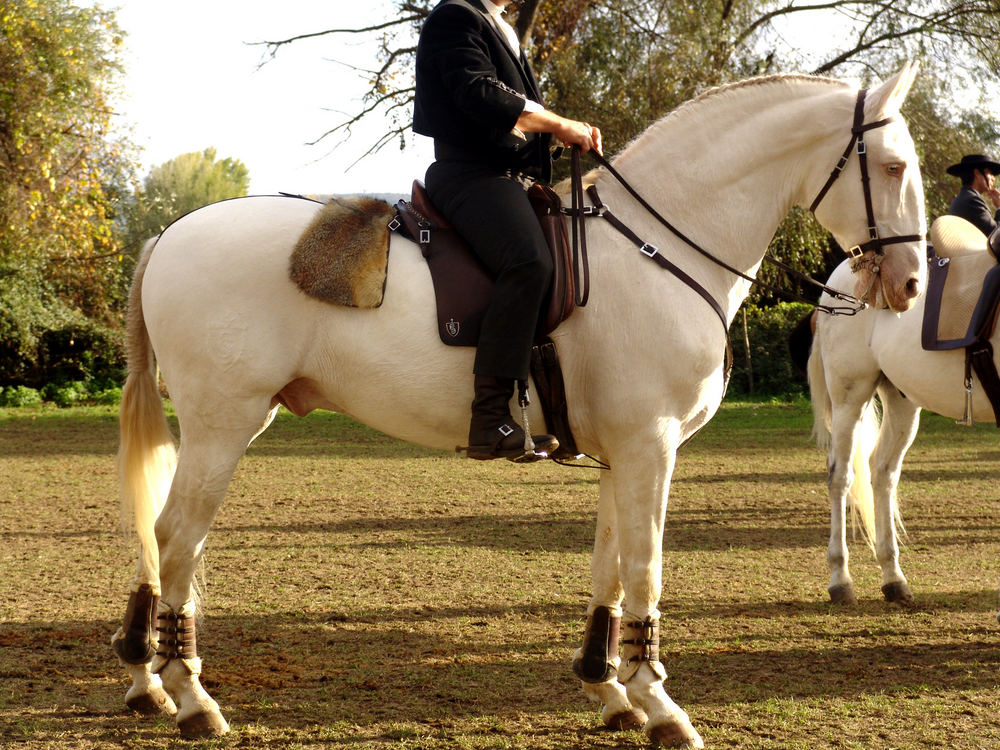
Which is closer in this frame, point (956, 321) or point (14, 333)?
point (956, 321)

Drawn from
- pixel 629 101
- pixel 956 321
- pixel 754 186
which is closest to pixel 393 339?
pixel 754 186

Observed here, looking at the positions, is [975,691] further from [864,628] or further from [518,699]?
[518,699]

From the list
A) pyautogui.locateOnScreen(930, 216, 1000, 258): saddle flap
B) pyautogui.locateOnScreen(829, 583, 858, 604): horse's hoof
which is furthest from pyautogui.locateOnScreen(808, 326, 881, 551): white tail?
pyautogui.locateOnScreen(930, 216, 1000, 258): saddle flap

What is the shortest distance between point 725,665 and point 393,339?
2.51 m

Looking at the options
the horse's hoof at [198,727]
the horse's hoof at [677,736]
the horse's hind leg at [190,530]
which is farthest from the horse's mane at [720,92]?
the horse's hoof at [198,727]

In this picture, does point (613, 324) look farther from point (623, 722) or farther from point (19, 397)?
point (19, 397)

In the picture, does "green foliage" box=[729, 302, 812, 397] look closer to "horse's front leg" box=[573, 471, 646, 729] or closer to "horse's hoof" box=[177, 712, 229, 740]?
"horse's front leg" box=[573, 471, 646, 729]

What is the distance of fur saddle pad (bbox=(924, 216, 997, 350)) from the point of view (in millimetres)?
5828

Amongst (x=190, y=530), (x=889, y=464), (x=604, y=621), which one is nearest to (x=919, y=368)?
(x=889, y=464)

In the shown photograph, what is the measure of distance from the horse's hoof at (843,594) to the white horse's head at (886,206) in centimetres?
291

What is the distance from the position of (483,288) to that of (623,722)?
1931 mm

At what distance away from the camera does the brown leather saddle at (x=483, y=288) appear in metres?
3.73

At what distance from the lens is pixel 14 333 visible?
21578mm

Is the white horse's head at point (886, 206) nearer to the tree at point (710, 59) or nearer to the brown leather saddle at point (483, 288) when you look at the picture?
the brown leather saddle at point (483, 288)
